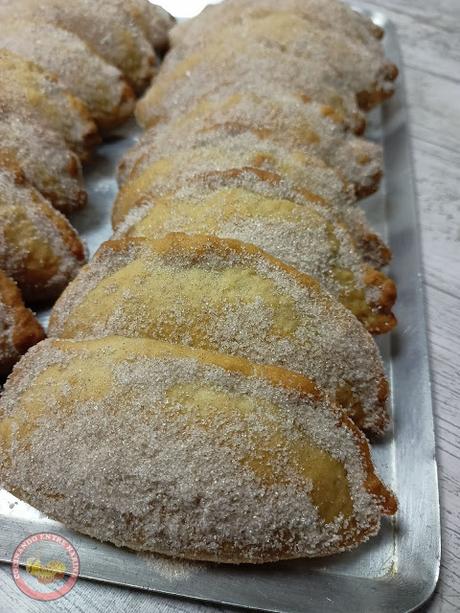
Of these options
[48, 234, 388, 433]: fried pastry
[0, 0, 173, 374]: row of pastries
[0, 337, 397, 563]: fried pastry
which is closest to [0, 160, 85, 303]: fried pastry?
[0, 0, 173, 374]: row of pastries

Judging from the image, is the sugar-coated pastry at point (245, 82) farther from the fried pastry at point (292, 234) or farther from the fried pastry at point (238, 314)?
the fried pastry at point (238, 314)

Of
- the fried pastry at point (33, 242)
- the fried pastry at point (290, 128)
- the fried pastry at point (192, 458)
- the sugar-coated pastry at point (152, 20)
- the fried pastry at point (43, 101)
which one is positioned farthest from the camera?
the sugar-coated pastry at point (152, 20)

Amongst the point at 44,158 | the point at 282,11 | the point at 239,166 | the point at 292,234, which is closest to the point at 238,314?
the point at 292,234

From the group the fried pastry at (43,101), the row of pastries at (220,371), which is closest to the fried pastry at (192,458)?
the row of pastries at (220,371)

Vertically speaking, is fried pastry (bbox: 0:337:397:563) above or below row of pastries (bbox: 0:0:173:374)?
below

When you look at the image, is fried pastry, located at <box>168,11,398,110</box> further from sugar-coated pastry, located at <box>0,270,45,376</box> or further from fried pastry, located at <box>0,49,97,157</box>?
sugar-coated pastry, located at <box>0,270,45,376</box>

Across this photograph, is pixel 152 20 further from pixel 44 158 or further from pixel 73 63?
pixel 44 158
